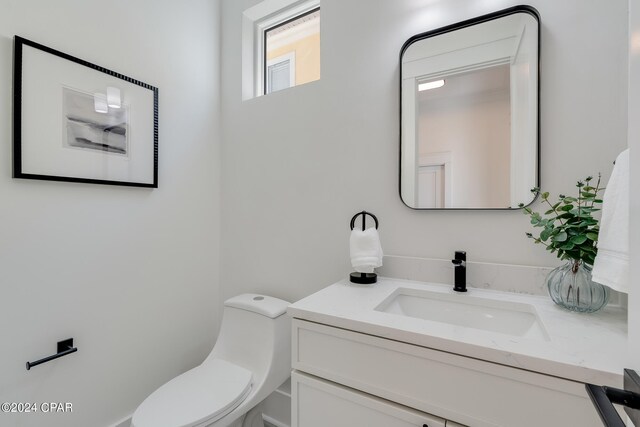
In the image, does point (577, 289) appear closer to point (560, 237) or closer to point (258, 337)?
point (560, 237)

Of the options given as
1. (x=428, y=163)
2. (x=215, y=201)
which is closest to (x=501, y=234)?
(x=428, y=163)

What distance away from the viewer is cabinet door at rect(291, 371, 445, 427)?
720 millimetres

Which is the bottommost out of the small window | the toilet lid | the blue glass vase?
the toilet lid

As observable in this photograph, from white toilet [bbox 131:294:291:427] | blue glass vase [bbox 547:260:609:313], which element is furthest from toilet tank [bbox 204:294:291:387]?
blue glass vase [bbox 547:260:609:313]

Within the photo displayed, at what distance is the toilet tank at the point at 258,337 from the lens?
4.43ft

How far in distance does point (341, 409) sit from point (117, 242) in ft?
4.01

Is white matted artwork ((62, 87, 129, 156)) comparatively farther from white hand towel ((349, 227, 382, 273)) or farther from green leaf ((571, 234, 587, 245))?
green leaf ((571, 234, 587, 245))

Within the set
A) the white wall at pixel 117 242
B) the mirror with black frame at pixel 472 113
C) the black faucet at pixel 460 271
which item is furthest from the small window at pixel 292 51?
the black faucet at pixel 460 271

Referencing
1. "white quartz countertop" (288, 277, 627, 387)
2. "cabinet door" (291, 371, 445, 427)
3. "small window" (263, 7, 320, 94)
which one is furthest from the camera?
"small window" (263, 7, 320, 94)

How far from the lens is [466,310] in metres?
0.98

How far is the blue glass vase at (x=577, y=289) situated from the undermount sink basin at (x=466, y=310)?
87 millimetres

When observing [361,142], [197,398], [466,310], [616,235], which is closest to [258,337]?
[197,398]

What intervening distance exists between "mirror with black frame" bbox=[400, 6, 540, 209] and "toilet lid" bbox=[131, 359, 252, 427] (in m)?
1.06

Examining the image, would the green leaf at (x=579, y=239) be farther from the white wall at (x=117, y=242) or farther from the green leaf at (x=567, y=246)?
the white wall at (x=117, y=242)
